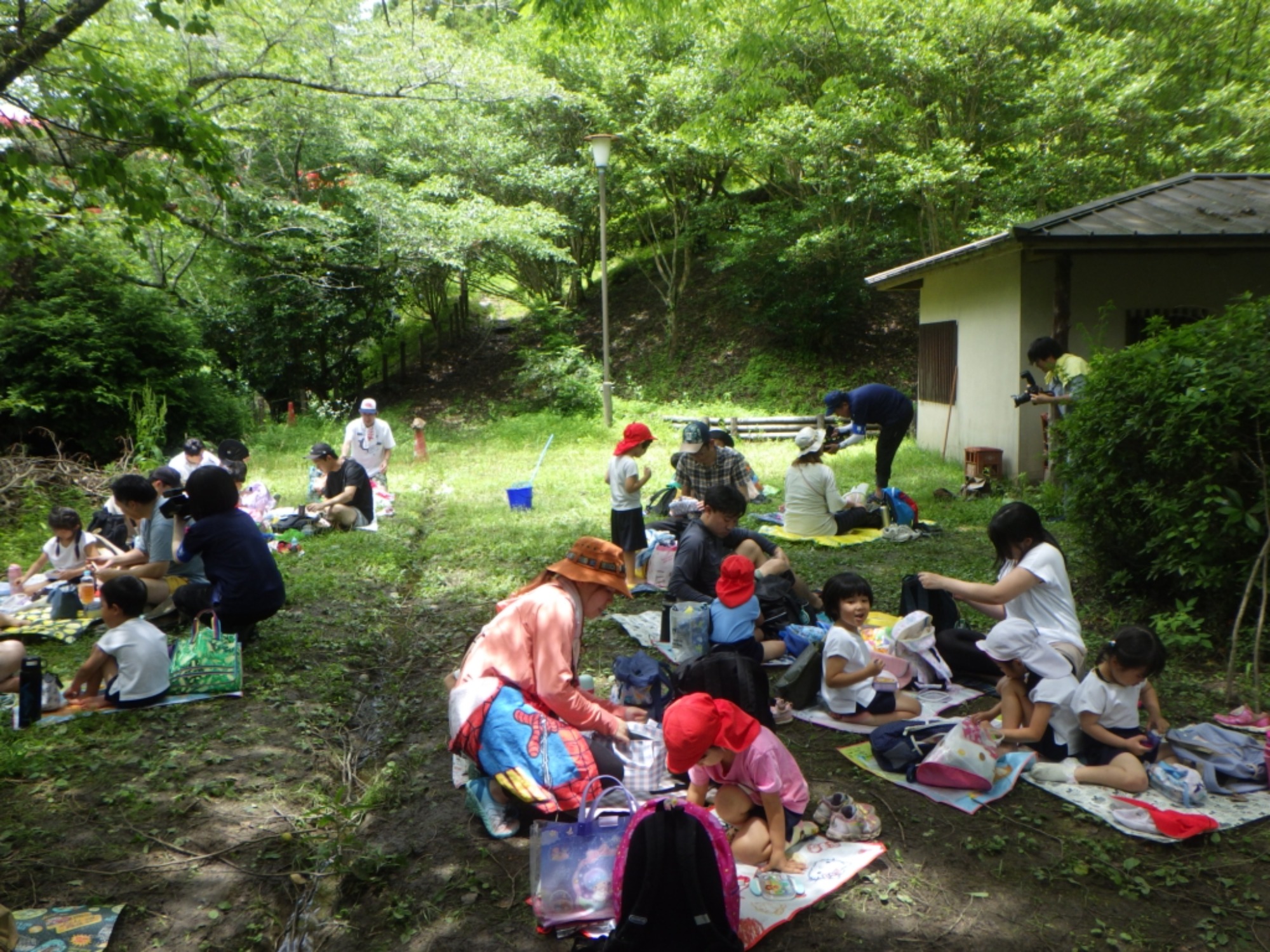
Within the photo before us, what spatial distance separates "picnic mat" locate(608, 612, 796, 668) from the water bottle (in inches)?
136

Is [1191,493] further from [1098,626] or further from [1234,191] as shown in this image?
[1234,191]

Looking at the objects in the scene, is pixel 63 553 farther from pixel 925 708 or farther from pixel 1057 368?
pixel 1057 368

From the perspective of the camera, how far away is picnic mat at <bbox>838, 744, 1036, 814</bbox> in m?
3.96

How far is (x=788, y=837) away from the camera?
11.8ft

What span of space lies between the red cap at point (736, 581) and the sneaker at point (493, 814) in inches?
65.8

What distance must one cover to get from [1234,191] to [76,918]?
13453mm

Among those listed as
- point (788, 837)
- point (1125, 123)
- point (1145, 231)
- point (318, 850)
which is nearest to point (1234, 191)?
point (1145, 231)

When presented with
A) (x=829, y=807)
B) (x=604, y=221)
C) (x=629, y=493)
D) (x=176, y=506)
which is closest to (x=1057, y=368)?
(x=629, y=493)

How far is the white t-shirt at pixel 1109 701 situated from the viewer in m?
4.03

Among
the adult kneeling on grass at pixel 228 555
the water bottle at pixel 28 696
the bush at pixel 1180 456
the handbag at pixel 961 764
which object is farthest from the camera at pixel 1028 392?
the water bottle at pixel 28 696

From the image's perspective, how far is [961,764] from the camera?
4.00 metres

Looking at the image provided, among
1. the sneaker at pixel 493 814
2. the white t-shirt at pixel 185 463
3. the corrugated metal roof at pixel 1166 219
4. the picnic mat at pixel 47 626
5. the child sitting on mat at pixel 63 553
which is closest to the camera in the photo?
the sneaker at pixel 493 814

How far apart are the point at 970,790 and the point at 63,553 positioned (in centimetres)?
683

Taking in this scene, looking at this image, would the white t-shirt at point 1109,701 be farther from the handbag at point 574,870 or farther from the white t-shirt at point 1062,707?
the handbag at point 574,870
